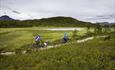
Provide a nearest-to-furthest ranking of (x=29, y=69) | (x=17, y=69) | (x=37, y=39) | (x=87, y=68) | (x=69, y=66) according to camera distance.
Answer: (x=87, y=68) → (x=69, y=66) → (x=29, y=69) → (x=17, y=69) → (x=37, y=39)

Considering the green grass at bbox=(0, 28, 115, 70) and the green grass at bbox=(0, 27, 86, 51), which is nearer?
the green grass at bbox=(0, 28, 115, 70)

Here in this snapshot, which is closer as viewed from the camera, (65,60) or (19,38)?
(65,60)

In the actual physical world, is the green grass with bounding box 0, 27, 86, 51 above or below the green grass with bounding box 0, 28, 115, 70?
below

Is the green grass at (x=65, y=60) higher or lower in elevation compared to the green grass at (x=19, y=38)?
higher

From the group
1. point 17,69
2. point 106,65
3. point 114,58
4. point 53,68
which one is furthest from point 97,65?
point 17,69

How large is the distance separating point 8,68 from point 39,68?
1.98 metres

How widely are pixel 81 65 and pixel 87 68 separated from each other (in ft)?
2.59

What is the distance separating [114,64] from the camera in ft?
36.2

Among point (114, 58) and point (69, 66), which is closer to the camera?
point (69, 66)

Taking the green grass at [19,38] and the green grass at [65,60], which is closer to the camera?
the green grass at [65,60]

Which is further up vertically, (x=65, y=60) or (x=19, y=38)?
(x=65, y=60)

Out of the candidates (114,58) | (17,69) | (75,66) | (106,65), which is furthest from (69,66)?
(114,58)

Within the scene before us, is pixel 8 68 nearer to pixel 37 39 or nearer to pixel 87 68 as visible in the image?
pixel 87 68

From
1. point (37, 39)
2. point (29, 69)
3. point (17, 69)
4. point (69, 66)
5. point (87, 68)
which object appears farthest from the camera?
point (37, 39)
